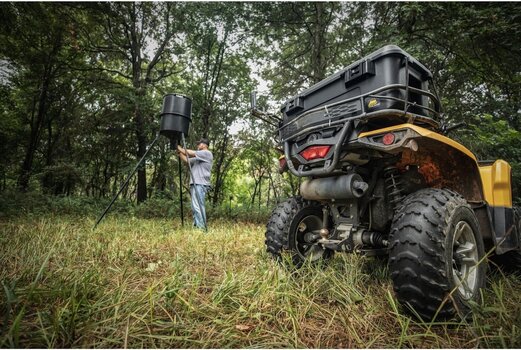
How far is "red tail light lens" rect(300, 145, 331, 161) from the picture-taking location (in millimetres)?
2180

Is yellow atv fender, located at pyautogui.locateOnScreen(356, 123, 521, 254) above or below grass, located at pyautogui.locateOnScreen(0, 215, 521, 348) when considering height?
above

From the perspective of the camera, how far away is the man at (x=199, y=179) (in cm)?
557

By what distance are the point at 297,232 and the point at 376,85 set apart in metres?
1.58

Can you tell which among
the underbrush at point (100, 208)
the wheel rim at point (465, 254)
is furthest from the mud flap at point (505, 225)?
the underbrush at point (100, 208)

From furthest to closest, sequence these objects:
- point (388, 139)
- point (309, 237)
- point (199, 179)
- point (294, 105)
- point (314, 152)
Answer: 1. point (199, 179)
2. point (309, 237)
3. point (294, 105)
4. point (314, 152)
5. point (388, 139)

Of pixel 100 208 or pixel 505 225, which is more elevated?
pixel 505 225

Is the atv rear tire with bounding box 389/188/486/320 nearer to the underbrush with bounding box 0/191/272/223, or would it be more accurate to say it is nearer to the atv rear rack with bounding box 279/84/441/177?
the atv rear rack with bounding box 279/84/441/177

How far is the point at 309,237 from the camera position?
8.93 feet

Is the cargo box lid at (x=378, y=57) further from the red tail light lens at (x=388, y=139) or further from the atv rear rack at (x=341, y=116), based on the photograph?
the red tail light lens at (x=388, y=139)

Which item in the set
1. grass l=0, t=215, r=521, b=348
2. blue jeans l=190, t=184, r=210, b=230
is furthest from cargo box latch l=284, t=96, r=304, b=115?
blue jeans l=190, t=184, r=210, b=230

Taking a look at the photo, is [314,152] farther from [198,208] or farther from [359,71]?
[198,208]

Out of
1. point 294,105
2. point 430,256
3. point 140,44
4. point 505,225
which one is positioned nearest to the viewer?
point 430,256

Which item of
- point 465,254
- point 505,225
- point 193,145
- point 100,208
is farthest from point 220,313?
point 193,145

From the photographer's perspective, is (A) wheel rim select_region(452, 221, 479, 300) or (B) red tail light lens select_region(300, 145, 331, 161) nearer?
(A) wheel rim select_region(452, 221, 479, 300)
